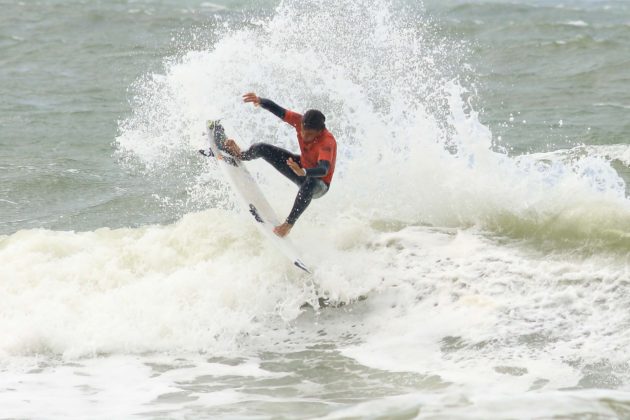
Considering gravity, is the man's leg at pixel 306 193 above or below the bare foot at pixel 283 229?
above

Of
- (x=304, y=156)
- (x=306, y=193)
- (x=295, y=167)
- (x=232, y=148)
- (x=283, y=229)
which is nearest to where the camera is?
(x=295, y=167)

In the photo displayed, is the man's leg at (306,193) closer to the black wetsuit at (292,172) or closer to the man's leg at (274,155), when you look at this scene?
the black wetsuit at (292,172)

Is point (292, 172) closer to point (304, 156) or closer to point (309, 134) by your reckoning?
point (304, 156)

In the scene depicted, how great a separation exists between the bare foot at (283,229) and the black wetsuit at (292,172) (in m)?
0.06

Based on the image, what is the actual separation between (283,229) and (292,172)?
71 centimetres

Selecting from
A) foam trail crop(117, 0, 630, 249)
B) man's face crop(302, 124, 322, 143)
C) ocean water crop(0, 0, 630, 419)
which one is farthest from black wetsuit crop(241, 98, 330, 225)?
foam trail crop(117, 0, 630, 249)

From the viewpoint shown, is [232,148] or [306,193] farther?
[232,148]

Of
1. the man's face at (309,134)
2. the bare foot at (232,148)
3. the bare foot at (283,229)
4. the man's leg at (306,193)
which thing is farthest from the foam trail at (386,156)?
the man's face at (309,134)

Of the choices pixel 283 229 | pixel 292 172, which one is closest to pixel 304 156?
pixel 292 172

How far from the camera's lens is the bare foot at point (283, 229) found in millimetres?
9516

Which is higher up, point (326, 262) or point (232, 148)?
point (232, 148)

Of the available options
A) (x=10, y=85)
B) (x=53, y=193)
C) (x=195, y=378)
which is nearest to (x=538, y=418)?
(x=195, y=378)

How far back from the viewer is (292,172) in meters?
9.97

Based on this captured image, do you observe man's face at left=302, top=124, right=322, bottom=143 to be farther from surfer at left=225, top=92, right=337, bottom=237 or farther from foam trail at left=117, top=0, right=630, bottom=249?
foam trail at left=117, top=0, right=630, bottom=249
